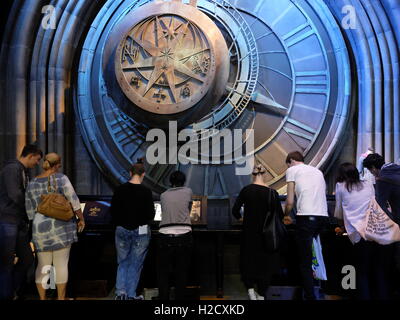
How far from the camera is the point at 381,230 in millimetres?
4129

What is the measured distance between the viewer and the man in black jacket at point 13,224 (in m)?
4.09

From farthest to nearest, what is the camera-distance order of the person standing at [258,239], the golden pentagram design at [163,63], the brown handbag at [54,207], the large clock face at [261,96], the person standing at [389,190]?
the large clock face at [261,96]
the golden pentagram design at [163,63]
the person standing at [258,239]
the person standing at [389,190]
the brown handbag at [54,207]

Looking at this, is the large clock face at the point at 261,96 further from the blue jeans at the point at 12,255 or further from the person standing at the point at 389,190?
the blue jeans at the point at 12,255

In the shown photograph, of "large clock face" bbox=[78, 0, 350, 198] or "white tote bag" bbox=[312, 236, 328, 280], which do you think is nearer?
"white tote bag" bbox=[312, 236, 328, 280]

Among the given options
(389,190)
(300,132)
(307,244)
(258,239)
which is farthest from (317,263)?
(300,132)

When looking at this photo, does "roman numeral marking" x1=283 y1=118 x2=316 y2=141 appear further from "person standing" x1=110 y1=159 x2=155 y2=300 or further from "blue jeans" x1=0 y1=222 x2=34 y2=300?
"blue jeans" x1=0 y1=222 x2=34 y2=300

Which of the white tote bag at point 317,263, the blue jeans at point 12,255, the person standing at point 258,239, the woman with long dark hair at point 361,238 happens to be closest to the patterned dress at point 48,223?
the blue jeans at point 12,255

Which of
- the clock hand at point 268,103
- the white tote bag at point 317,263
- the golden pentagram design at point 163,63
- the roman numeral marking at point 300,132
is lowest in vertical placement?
the white tote bag at point 317,263

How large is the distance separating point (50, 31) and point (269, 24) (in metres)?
2.40

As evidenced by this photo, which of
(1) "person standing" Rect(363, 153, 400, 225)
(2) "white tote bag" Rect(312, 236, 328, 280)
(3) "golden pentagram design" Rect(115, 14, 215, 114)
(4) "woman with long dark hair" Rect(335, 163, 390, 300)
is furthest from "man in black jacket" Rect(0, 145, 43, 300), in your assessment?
(1) "person standing" Rect(363, 153, 400, 225)

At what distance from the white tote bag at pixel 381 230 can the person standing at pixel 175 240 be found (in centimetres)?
143

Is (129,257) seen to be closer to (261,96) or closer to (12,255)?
(12,255)

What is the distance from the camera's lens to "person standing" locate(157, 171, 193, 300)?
4.24 metres
